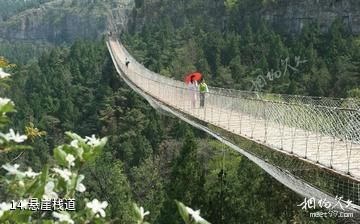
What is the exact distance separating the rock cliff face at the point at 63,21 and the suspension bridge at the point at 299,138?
321ft

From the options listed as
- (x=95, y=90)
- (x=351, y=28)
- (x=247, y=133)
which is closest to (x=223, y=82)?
(x=351, y=28)

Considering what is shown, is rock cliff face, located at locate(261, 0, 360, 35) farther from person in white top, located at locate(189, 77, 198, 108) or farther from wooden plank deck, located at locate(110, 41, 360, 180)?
person in white top, located at locate(189, 77, 198, 108)

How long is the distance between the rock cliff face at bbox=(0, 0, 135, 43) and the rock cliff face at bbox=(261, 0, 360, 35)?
65080mm

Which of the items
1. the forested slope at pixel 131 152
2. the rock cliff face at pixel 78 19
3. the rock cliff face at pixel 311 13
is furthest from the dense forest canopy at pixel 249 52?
the forested slope at pixel 131 152

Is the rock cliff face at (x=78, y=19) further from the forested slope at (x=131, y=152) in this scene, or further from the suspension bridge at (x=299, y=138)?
the suspension bridge at (x=299, y=138)

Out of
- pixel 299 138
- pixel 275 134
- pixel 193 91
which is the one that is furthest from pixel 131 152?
pixel 299 138

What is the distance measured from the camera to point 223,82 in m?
36.2

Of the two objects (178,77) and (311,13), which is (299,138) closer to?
(178,77)

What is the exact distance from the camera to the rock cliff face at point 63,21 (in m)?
111

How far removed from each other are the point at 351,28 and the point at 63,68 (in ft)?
88.2

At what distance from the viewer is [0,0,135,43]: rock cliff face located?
365 ft

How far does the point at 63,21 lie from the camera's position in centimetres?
11962

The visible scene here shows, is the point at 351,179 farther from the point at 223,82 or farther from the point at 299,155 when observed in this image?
the point at 223,82

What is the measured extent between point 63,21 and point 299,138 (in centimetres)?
11685
